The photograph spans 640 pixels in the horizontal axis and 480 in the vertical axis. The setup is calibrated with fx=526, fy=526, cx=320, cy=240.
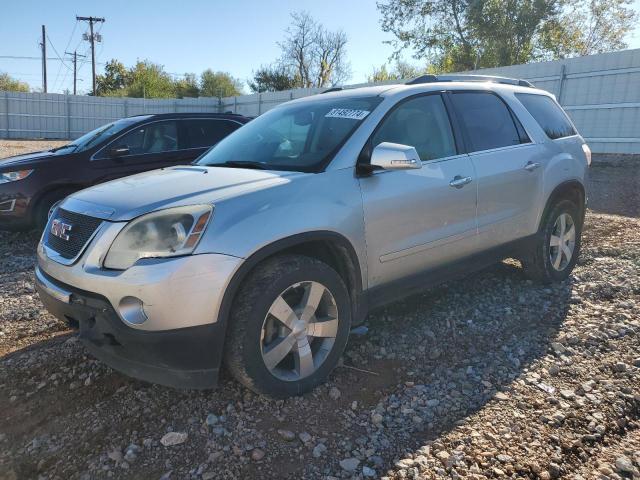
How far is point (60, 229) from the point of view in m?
3.08

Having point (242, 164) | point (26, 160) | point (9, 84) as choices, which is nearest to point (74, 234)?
point (242, 164)

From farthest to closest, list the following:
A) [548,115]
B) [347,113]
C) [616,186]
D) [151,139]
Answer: [616,186] → [151,139] → [548,115] → [347,113]

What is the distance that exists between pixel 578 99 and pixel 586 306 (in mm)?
10416

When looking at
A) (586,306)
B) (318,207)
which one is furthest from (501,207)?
(318,207)

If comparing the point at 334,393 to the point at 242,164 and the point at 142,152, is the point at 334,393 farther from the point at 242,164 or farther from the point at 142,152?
the point at 142,152

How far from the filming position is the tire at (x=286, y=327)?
2715mm

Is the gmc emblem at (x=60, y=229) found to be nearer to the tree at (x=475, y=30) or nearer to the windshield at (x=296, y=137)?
the windshield at (x=296, y=137)

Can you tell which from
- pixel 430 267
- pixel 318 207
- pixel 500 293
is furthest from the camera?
pixel 500 293

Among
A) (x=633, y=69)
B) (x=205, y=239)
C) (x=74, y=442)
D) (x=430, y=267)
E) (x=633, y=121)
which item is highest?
(x=633, y=69)

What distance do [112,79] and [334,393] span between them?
57735mm

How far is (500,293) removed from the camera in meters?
4.73

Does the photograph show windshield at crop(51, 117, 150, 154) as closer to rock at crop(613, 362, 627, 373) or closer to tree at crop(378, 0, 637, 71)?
rock at crop(613, 362, 627, 373)

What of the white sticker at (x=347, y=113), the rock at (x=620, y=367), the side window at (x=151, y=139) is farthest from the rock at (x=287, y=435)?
the side window at (x=151, y=139)

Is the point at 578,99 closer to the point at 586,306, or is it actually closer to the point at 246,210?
the point at 586,306
